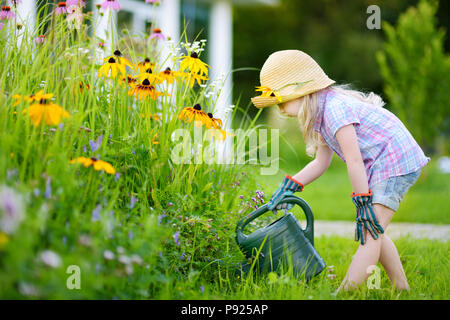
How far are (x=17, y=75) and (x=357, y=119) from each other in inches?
62.6

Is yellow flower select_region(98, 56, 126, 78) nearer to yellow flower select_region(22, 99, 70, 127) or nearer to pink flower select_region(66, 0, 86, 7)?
pink flower select_region(66, 0, 86, 7)

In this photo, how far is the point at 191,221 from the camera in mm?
1943

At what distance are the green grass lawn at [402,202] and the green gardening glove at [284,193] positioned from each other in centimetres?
28

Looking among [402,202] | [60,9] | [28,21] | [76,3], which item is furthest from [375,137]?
[402,202]

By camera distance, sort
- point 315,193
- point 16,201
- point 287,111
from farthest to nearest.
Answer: point 315,193 < point 287,111 < point 16,201

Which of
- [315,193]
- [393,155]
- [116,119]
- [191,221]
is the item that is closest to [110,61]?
[116,119]

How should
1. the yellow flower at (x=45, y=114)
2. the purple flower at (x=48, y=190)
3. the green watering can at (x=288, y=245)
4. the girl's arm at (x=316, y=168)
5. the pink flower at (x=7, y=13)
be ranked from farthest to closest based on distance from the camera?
1. the girl's arm at (x=316, y=168)
2. the pink flower at (x=7, y=13)
3. the green watering can at (x=288, y=245)
4. the yellow flower at (x=45, y=114)
5. the purple flower at (x=48, y=190)

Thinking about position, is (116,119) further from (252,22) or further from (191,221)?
(252,22)

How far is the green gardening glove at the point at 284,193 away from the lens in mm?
2062

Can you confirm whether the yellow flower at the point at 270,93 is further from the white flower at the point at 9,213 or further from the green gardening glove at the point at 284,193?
the white flower at the point at 9,213

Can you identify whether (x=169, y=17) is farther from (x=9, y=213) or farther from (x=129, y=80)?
(x=9, y=213)

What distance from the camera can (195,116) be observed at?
212 cm

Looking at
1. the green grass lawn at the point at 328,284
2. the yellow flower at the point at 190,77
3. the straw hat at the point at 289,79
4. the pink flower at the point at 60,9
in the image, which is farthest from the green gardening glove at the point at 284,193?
the pink flower at the point at 60,9

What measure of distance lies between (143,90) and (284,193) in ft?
2.79
